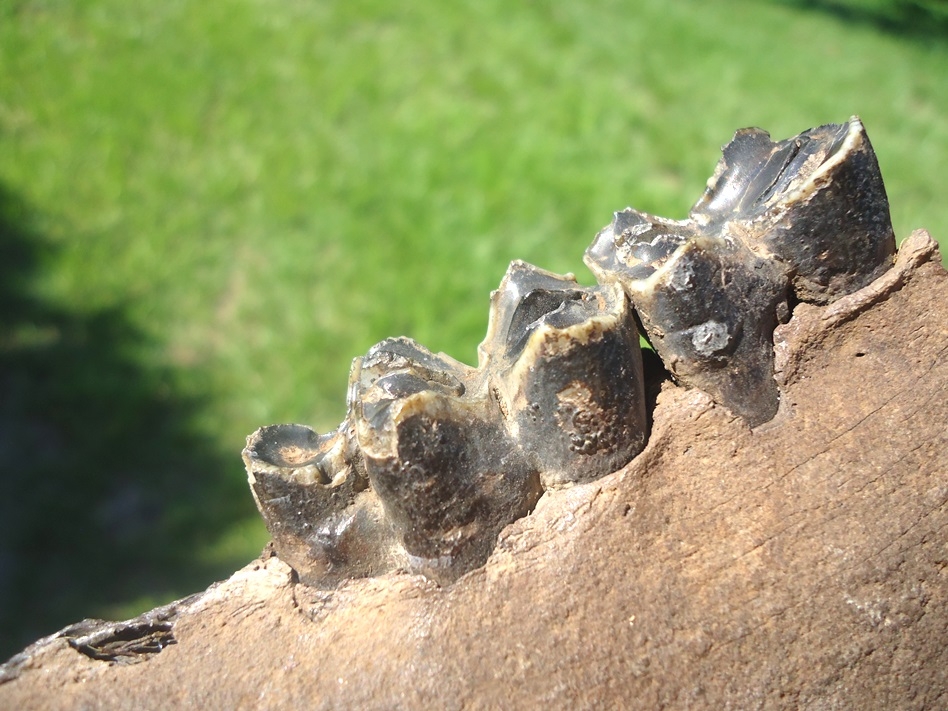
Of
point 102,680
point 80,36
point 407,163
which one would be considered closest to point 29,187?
point 80,36

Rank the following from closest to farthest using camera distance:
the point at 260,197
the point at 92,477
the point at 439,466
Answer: the point at 439,466 < the point at 92,477 < the point at 260,197

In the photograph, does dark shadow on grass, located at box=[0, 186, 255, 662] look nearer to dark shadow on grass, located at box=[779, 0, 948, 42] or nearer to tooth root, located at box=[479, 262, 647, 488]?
tooth root, located at box=[479, 262, 647, 488]

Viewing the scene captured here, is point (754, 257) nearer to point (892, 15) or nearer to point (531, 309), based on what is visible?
point (531, 309)

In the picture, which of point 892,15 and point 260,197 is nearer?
point 260,197

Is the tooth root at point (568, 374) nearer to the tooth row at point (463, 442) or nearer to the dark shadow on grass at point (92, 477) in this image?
the tooth row at point (463, 442)

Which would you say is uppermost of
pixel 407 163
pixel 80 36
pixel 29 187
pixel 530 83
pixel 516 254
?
pixel 80 36

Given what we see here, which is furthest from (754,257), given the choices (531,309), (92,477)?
(92,477)

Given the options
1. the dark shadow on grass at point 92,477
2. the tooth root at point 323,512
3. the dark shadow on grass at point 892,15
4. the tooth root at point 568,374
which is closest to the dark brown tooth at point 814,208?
the tooth root at point 568,374

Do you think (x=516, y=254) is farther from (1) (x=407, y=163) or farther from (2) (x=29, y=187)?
(2) (x=29, y=187)
